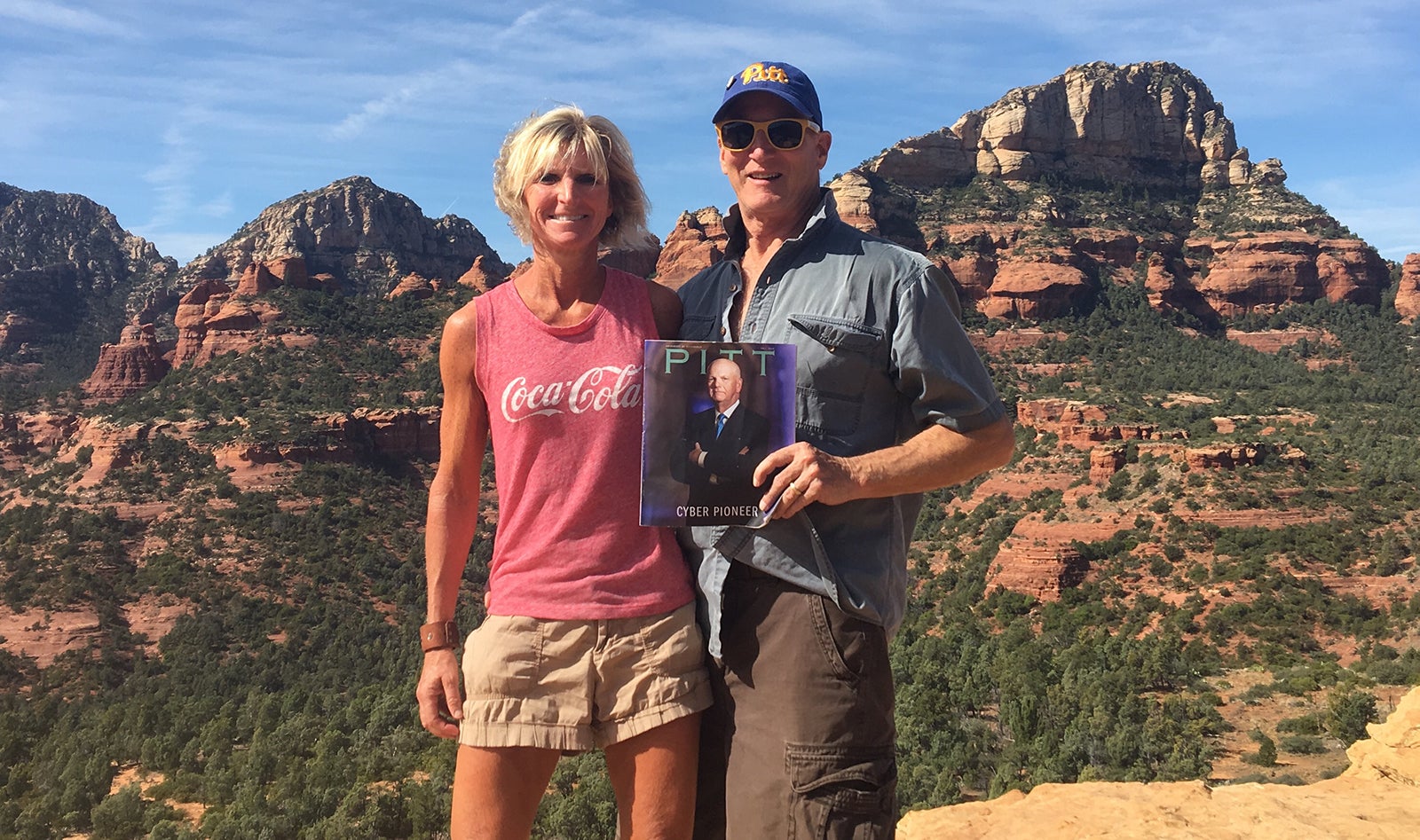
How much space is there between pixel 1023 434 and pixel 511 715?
54.9m

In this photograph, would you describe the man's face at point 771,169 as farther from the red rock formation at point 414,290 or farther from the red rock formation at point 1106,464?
the red rock formation at point 414,290

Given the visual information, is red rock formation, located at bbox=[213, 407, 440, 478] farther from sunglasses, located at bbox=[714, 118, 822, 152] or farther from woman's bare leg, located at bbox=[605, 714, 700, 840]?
sunglasses, located at bbox=[714, 118, 822, 152]

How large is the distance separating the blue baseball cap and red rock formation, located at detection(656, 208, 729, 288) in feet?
274

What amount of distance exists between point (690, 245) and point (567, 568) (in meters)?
92.2

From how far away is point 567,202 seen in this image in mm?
2967

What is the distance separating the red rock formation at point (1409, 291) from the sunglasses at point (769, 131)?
96991mm

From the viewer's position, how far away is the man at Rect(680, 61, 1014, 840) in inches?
110

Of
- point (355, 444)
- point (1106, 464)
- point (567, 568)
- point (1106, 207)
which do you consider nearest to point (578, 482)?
point (567, 568)

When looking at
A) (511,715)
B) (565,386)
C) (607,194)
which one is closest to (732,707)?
(511,715)

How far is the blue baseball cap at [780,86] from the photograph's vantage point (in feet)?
9.91

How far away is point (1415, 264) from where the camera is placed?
83250 mm

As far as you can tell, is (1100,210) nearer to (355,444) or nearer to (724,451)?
(355,444)

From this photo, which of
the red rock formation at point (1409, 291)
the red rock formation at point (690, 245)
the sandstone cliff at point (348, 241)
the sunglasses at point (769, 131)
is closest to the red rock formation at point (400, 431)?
the red rock formation at point (690, 245)

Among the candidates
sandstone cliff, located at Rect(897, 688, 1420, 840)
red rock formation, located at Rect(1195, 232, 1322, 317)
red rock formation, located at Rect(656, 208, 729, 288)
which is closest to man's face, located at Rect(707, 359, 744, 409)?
sandstone cliff, located at Rect(897, 688, 1420, 840)
